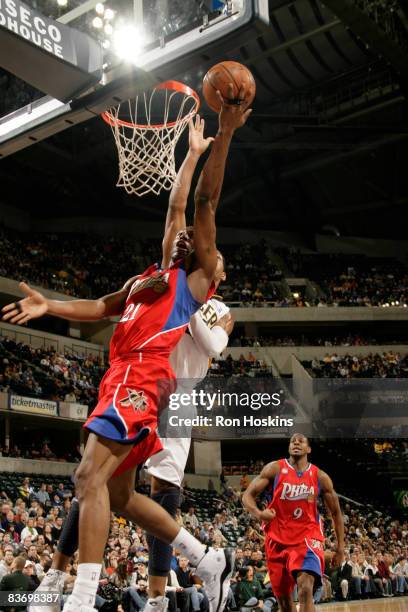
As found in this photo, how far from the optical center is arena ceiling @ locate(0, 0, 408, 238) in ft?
83.0

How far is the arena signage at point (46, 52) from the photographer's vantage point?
495 cm

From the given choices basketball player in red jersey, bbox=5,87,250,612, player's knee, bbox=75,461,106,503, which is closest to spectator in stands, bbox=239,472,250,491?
basketball player in red jersey, bbox=5,87,250,612

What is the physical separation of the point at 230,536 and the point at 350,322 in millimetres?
15743

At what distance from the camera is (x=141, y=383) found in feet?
12.1

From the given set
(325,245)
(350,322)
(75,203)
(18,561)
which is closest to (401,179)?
(325,245)

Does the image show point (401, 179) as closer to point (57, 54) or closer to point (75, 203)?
point (75, 203)

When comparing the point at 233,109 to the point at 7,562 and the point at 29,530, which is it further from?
the point at 29,530

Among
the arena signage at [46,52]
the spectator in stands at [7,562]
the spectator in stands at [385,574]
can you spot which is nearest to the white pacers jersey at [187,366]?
the arena signage at [46,52]

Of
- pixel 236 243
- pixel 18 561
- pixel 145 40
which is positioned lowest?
pixel 18 561

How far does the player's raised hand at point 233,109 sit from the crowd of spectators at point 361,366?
23.1 m

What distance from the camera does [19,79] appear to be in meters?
5.80

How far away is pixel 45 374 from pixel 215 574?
18113 mm

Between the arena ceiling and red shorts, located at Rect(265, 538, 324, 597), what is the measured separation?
17379 mm
